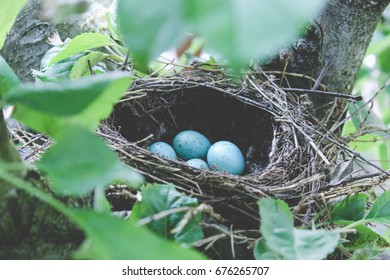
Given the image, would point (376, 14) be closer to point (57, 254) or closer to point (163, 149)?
point (163, 149)

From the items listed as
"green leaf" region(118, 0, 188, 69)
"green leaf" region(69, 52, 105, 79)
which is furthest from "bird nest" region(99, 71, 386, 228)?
"green leaf" region(118, 0, 188, 69)

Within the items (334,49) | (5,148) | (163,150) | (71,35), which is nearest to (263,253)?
(5,148)

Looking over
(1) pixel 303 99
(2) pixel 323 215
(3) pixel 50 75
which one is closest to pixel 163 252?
(2) pixel 323 215

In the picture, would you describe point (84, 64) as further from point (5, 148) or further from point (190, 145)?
point (5, 148)

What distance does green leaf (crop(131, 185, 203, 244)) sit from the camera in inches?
25.8

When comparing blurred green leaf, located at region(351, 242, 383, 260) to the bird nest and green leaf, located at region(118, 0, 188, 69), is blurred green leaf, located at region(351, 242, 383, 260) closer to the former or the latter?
the bird nest

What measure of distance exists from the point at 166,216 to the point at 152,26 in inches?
16.1

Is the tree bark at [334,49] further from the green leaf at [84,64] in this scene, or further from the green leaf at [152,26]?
the green leaf at [152,26]

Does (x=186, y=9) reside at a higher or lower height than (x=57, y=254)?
higher

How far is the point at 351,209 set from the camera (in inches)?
36.3

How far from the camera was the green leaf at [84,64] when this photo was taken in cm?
106

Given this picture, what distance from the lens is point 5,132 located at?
559 millimetres

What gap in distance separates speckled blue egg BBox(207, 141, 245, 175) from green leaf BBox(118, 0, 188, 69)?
33.4 inches

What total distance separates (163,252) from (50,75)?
0.70 meters
